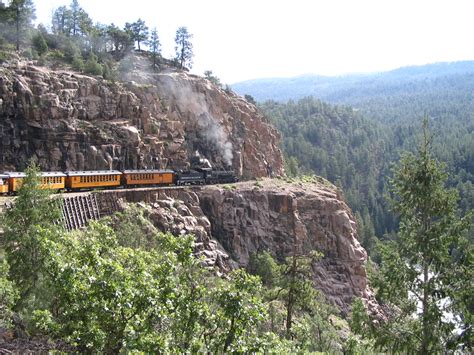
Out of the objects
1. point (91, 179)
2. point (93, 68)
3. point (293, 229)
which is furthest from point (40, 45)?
point (293, 229)

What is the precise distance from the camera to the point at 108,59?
6862cm

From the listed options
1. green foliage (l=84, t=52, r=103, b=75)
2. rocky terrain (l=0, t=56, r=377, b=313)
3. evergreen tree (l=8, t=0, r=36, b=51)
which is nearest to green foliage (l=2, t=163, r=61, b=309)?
rocky terrain (l=0, t=56, r=377, b=313)

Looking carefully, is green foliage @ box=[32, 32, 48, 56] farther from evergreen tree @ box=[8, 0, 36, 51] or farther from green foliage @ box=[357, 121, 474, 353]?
green foliage @ box=[357, 121, 474, 353]

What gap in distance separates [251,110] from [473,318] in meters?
65.9

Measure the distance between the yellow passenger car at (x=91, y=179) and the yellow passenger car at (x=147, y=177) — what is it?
1.01 m

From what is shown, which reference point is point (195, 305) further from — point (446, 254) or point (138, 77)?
point (138, 77)

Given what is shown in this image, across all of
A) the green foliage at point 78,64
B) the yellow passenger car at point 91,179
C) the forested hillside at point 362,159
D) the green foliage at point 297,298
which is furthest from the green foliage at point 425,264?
the forested hillside at point 362,159

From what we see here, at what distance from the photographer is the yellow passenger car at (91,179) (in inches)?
1725

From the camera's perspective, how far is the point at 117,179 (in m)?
48.3

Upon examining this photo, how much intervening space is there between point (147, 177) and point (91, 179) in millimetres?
7211

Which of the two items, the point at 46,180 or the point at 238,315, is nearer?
the point at 238,315

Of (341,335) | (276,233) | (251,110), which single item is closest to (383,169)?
(251,110)

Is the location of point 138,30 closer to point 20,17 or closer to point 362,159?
point 20,17

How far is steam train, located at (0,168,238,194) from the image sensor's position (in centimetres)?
3981
